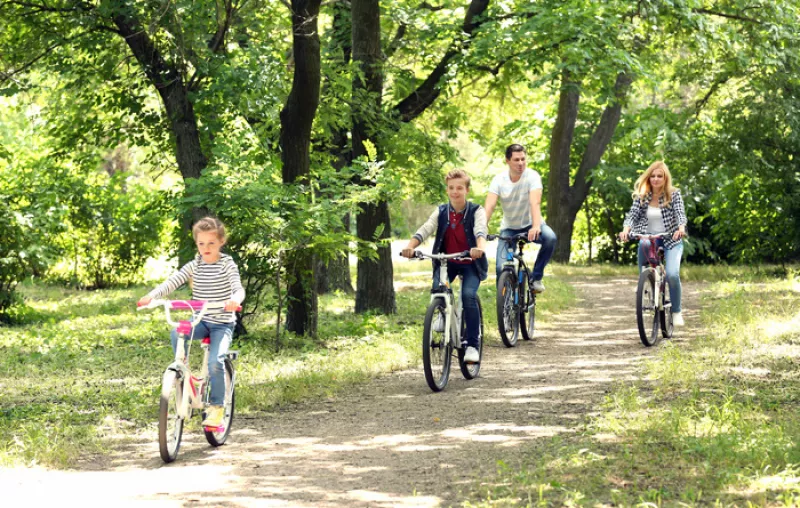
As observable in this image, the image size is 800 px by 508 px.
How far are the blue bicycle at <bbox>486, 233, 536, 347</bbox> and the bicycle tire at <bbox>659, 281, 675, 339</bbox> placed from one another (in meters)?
1.45

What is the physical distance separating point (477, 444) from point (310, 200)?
18.5ft

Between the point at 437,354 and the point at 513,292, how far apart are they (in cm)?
268

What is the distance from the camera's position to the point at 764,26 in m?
16.1

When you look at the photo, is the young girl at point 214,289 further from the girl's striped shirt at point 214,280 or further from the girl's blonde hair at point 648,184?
the girl's blonde hair at point 648,184

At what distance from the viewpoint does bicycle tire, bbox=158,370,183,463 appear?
6.41 meters

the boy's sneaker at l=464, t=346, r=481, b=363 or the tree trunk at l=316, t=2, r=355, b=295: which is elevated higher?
the tree trunk at l=316, t=2, r=355, b=295

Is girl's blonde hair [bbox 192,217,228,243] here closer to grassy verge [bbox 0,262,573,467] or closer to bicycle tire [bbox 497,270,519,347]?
grassy verge [bbox 0,262,573,467]

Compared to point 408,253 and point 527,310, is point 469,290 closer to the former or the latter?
point 408,253

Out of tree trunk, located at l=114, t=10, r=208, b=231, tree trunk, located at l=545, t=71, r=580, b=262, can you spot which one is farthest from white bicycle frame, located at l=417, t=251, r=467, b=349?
tree trunk, located at l=545, t=71, r=580, b=262

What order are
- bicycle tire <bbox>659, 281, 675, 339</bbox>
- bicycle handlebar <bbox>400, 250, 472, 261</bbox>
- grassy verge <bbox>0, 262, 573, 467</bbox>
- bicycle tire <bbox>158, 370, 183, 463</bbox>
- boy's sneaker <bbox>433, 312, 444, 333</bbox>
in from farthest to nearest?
bicycle tire <bbox>659, 281, 675, 339</bbox>
boy's sneaker <bbox>433, 312, 444, 333</bbox>
bicycle handlebar <bbox>400, 250, 472, 261</bbox>
grassy verge <bbox>0, 262, 573, 467</bbox>
bicycle tire <bbox>158, 370, 183, 463</bbox>

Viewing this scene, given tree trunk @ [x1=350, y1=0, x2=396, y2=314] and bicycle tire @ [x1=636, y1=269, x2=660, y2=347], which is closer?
bicycle tire @ [x1=636, y1=269, x2=660, y2=347]

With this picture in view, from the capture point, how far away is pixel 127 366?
1134 centimetres

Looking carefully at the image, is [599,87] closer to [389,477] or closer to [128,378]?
[128,378]

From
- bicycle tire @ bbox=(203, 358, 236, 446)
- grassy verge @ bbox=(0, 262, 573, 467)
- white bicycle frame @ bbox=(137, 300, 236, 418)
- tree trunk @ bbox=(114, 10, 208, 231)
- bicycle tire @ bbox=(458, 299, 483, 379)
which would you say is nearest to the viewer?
white bicycle frame @ bbox=(137, 300, 236, 418)
